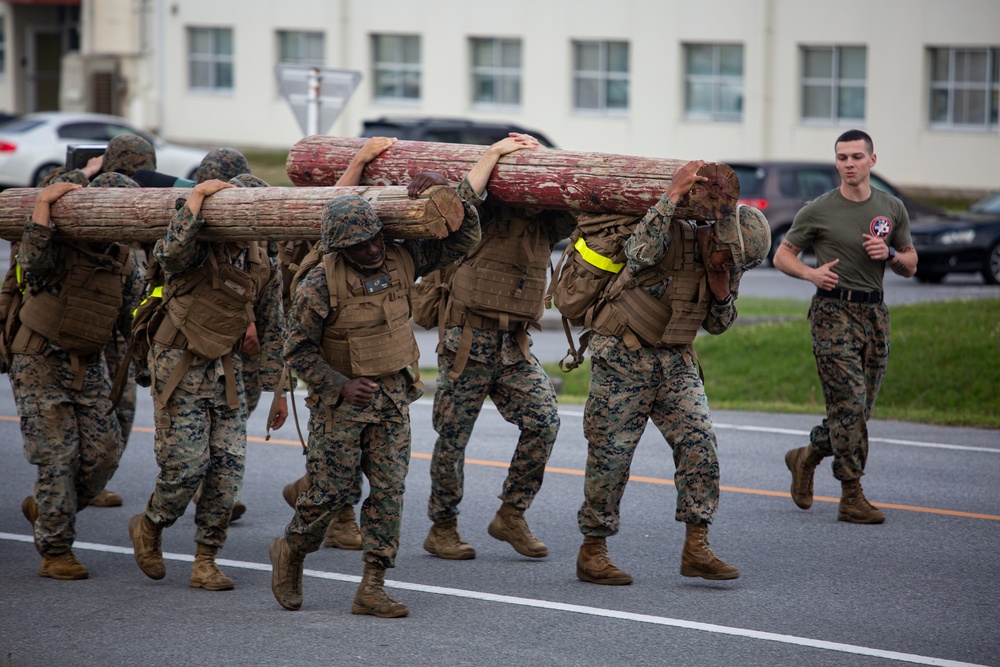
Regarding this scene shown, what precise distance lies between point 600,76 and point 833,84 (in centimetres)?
542

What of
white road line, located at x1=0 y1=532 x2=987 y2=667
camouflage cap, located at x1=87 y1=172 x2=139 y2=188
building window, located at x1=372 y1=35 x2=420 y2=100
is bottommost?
white road line, located at x1=0 y1=532 x2=987 y2=667

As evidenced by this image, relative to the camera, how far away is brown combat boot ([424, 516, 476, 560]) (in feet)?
24.9

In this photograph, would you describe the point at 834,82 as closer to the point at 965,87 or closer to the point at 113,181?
the point at 965,87

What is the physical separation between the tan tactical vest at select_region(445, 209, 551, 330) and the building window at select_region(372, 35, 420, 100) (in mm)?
26310

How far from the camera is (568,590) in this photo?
275 inches

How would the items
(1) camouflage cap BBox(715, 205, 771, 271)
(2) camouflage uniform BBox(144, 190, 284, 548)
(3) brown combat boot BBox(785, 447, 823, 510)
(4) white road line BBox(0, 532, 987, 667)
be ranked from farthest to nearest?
(3) brown combat boot BBox(785, 447, 823, 510) < (2) camouflage uniform BBox(144, 190, 284, 548) < (1) camouflage cap BBox(715, 205, 771, 271) < (4) white road line BBox(0, 532, 987, 667)

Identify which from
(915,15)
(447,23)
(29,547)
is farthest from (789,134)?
(29,547)

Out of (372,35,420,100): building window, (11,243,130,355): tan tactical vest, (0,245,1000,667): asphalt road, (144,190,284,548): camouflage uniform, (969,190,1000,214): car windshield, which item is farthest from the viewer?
(372,35,420,100): building window

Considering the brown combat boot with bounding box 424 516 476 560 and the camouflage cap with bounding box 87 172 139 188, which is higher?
the camouflage cap with bounding box 87 172 139 188

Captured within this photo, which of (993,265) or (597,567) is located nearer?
(597,567)

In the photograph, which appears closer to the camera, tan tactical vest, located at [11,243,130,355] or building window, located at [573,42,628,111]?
tan tactical vest, located at [11,243,130,355]

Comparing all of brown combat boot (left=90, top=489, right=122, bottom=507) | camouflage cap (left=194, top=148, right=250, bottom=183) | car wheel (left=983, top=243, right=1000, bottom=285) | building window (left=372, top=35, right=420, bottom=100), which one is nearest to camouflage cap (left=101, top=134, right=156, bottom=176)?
camouflage cap (left=194, top=148, right=250, bottom=183)

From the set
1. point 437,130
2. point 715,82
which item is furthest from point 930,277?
point 715,82

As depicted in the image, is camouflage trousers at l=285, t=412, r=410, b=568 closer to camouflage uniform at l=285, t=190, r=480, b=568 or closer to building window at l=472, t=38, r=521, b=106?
camouflage uniform at l=285, t=190, r=480, b=568
